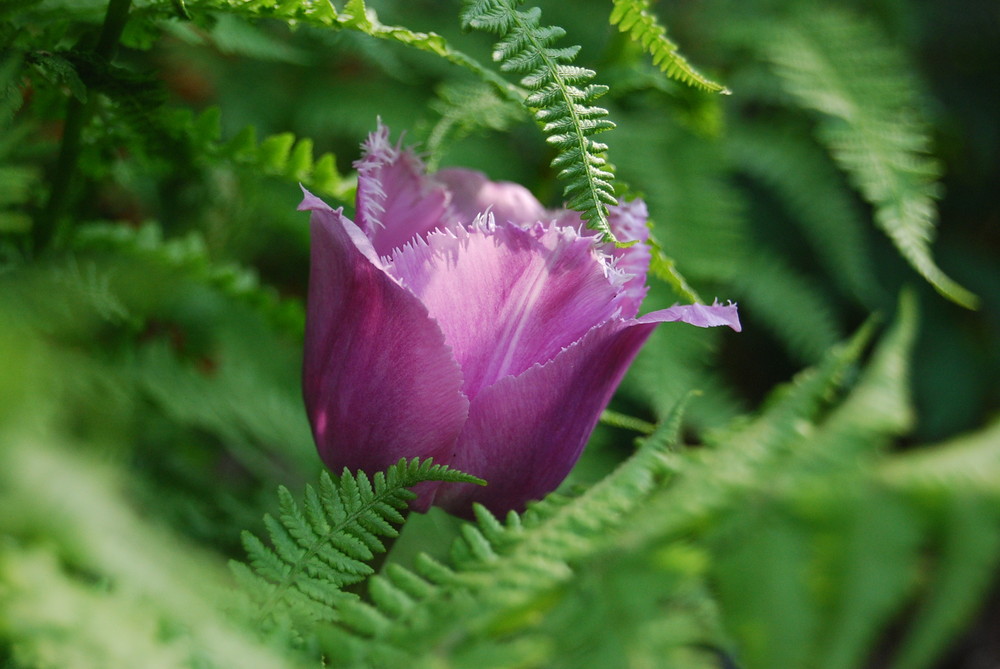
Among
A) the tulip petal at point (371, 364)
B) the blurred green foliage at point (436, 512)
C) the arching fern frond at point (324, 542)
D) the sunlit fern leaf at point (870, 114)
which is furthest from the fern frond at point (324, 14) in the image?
the sunlit fern leaf at point (870, 114)

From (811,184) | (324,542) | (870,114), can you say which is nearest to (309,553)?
(324,542)

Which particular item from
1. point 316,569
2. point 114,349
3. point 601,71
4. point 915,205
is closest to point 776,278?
point 915,205

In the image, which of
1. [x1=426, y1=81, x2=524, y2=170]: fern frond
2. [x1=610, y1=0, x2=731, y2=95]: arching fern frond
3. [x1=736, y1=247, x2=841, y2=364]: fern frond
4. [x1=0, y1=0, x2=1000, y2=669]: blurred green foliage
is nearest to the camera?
[x1=0, y1=0, x2=1000, y2=669]: blurred green foliage

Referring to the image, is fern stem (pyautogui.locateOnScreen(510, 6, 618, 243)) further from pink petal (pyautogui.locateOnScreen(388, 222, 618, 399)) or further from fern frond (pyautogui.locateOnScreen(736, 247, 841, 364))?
fern frond (pyautogui.locateOnScreen(736, 247, 841, 364))

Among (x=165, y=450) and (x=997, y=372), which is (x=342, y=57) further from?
(x=997, y=372)

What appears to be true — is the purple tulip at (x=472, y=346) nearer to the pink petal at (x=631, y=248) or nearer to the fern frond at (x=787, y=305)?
the pink petal at (x=631, y=248)

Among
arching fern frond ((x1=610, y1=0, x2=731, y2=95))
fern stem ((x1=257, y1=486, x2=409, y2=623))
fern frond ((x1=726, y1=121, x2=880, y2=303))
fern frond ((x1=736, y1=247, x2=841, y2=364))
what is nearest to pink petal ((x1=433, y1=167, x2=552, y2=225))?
arching fern frond ((x1=610, y1=0, x2=731, y2=95))

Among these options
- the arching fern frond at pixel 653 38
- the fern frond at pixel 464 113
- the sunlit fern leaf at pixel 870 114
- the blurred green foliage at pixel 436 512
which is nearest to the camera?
the blurred green foliage at pixel 436 512
